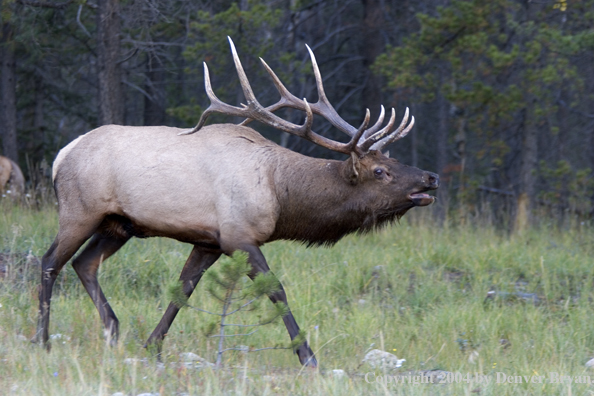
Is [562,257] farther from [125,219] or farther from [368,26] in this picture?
[368,26]

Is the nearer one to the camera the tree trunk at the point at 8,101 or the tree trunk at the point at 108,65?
the tree trunk at the point at 108,65

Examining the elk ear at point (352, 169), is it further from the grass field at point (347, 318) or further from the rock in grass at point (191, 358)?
the rock in grass at point (191, 358)

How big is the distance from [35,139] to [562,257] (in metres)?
11.1

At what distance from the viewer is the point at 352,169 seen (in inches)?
201

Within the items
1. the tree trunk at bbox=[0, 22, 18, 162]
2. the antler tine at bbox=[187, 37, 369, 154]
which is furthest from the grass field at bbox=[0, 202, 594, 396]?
the tree trunk at bbox=[0, 22, 18, 162]

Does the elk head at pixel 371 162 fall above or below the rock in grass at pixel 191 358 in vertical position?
above

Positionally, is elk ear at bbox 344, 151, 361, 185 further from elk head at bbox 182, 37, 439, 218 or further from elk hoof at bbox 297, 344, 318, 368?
elk hoof at bbox 297, 344, 318, 368

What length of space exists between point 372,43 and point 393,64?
6.79 feet

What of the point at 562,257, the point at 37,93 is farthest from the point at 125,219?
the point at 37,93

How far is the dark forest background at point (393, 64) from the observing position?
1025 cm

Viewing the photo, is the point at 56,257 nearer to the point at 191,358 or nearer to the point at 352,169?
the point at 191,358

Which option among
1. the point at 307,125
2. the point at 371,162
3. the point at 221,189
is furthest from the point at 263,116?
the point at 371,162

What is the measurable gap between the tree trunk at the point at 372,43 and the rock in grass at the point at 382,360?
338 inches

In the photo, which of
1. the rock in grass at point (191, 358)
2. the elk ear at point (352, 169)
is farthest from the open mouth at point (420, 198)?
the rock in grass at point (191, 358)
